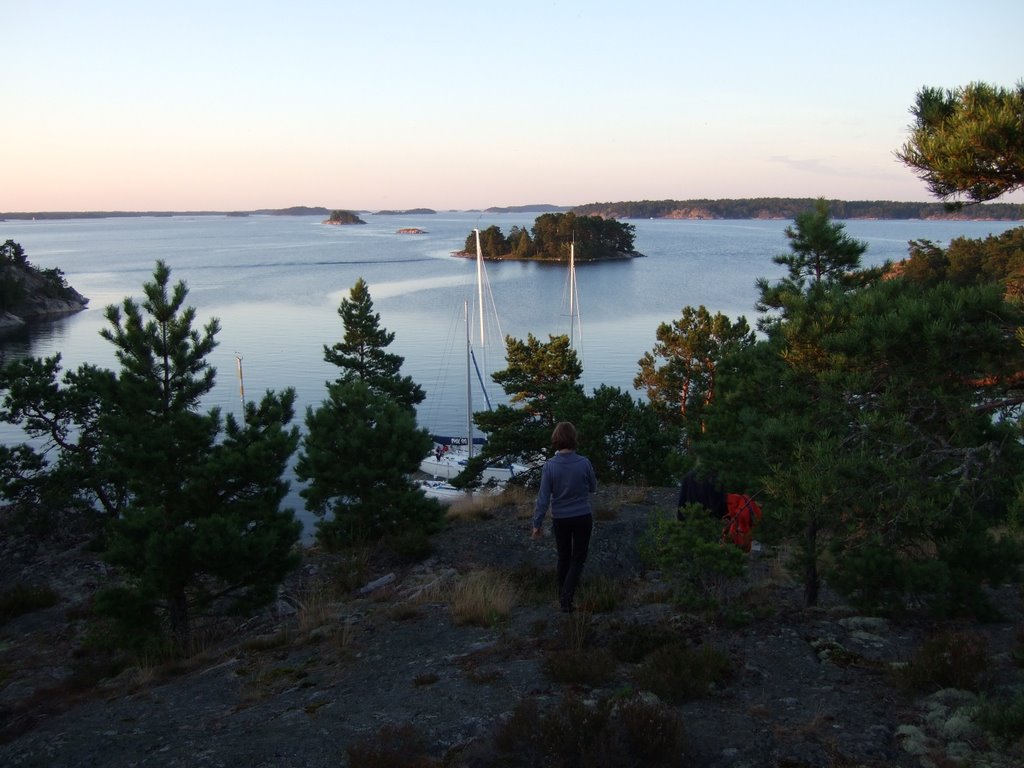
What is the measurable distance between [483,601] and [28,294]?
76.0 m

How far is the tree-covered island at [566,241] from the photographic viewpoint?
11669cm

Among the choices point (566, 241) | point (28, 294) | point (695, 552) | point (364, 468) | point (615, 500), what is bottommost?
point (615, 500)

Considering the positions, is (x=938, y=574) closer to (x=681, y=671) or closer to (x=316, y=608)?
(x=681, y=671)

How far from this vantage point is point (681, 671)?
5.38 m

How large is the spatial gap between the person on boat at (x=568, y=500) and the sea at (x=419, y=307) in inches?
342

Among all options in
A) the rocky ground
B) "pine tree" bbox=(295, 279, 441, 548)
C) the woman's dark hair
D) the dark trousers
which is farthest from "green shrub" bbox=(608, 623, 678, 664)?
"pine tree" bbox=(295, 279, 441, 548)

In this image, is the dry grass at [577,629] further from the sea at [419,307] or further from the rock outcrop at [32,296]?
the rock outcrop at [32,296]

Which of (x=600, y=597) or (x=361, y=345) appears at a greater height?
(x=600, y=597)

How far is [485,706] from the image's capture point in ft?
17.5

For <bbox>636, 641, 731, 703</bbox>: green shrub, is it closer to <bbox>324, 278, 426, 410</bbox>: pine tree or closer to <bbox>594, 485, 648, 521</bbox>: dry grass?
<bbox>594, 485, 648, 521</bbox>: dry grass

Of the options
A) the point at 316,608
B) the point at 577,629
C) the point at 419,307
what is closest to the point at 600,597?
the point at 577,629

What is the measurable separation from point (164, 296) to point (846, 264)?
12595 millimetres

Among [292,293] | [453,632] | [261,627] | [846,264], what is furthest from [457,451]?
[292,293]

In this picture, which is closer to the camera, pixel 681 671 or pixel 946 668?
pixel 946 668
